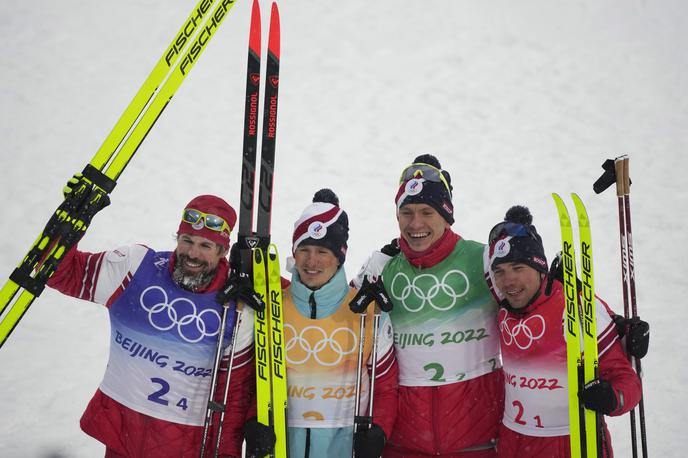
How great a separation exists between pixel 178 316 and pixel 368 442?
0.84 meters

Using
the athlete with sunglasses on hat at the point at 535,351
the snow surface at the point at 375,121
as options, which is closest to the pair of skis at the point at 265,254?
the athlete with sunglasses on hat at the point at 535,351

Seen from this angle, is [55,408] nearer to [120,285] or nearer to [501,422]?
[120,285]

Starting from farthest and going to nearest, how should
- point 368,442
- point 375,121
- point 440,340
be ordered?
point 375,121, point 440,340, point 368,442

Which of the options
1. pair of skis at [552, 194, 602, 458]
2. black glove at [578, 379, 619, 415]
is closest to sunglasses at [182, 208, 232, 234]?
pair of skis at [552, 194, 602, 458]

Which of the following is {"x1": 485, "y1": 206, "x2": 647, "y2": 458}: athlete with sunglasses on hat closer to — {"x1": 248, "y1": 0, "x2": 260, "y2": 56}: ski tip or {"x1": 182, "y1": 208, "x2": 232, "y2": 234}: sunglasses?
{"x1": 182, "y1": 208, "x2": 232, "y2": 234}: sunglasses

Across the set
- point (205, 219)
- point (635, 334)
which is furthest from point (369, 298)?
point (635, 334)

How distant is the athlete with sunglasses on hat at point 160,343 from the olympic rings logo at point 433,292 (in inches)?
25.6

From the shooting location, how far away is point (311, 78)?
9.02 meters

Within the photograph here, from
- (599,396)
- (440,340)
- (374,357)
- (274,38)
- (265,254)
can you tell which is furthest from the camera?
(274,38)

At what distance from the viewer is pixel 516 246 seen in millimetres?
2340

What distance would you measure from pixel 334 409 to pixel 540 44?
28.1ft

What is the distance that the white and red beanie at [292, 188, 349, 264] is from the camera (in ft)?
7.93

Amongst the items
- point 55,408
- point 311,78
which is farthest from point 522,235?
point 311,78

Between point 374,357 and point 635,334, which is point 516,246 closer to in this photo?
point 635,334
